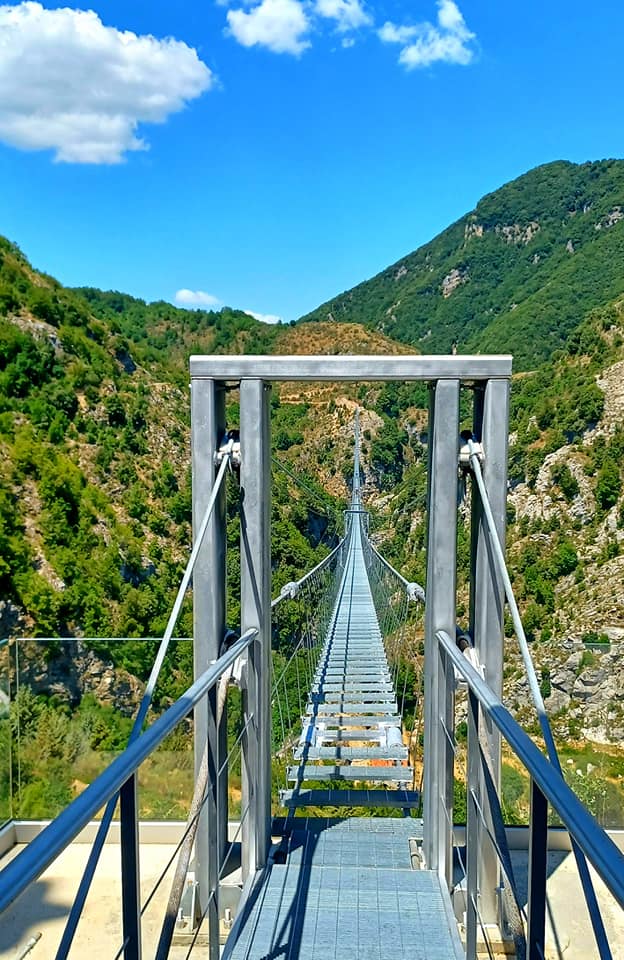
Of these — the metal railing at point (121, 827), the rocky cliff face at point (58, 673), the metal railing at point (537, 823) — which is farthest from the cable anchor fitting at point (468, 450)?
the rocky cliff face at point (58, 673)

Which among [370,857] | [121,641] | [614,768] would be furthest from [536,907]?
[121,641]

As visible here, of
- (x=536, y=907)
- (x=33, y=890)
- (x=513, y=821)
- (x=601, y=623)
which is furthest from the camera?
(x=601, y=623)

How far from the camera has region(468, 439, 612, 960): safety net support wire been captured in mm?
713

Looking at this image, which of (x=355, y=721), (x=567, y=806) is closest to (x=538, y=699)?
(x=567, y=806)

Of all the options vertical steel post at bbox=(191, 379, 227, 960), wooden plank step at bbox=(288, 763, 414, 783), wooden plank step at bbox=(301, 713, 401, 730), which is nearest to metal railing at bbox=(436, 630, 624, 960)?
vertical steel post at bbox=(191, 379, 227, 960)

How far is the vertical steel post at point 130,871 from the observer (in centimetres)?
86

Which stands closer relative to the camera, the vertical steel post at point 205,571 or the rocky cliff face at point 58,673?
the vertical steel post at point 205,571

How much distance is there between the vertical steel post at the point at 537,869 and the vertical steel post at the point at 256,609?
85 cm

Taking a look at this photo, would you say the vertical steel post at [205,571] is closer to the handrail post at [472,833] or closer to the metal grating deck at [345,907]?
the metal grating deck at [345,907]

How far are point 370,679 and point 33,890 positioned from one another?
156 centimetres

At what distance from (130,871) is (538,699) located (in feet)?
2.04

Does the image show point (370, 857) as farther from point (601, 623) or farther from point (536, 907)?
point (601, 623)

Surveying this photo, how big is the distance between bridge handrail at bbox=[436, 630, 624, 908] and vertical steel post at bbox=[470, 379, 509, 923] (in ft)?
1.76

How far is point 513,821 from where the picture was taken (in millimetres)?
2234
